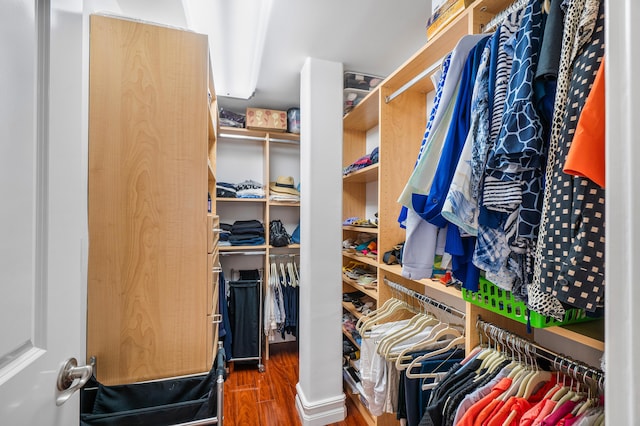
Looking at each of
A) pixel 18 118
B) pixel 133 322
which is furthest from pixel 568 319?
pixel 133 322

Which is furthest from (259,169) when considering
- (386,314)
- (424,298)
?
(424,298)

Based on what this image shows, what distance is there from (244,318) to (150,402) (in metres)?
1.40

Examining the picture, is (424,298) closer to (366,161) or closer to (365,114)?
(366,161)

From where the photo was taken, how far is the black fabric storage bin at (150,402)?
96cm

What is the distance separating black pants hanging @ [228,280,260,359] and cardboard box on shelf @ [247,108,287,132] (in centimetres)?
141

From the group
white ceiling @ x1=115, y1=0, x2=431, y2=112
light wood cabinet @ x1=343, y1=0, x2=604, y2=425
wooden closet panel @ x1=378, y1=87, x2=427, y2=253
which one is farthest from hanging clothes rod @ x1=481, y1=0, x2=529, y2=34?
wooden closet panel @ x1=378, y1=87, x2=427, y2=253

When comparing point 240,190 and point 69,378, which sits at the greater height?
point 240,190

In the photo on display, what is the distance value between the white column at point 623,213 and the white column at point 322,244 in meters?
1.50

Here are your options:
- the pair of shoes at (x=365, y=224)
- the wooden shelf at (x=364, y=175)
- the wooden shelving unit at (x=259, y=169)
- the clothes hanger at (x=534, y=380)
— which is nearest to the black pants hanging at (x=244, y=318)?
the wooden shelving unit at (x=259, y=169)

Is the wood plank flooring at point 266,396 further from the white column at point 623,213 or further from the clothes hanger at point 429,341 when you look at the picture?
the white column at point 623,213

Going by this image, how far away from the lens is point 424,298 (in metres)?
1.33

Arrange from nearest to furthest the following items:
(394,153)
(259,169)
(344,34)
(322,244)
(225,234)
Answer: (344,34), (394,153), (322,244), (225,234), (259,169)

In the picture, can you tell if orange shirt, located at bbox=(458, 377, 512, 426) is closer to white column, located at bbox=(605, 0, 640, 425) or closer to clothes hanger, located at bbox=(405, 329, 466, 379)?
clothes hanger, located at bbox=(405, 329, 466, 379)

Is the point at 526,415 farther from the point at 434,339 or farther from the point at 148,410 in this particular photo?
the point at 148,410
